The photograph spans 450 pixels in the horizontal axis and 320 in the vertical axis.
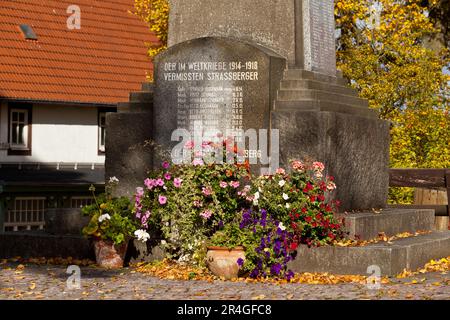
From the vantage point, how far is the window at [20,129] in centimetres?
3588

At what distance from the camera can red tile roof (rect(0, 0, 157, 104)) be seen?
3519 centimetres

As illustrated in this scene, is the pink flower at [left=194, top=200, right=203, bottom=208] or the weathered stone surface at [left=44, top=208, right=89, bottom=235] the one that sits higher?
the pink flower at [left=194, top=200, right=203, bottom=208]

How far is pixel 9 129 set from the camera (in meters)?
35.8

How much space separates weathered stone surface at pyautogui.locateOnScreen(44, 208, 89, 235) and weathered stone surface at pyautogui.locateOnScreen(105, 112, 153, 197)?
→ 0.89m

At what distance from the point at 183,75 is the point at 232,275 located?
3621 mm

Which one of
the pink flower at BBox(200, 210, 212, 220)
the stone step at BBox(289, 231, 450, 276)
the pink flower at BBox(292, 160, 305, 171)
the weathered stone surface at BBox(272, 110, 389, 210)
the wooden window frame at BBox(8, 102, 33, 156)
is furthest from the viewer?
the wooden window frame at BBox(8, 102, 33, 156)

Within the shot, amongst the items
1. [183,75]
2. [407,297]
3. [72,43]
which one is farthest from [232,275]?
[72,43]

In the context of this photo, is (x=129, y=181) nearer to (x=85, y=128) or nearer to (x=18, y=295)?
(x=18, y=295)

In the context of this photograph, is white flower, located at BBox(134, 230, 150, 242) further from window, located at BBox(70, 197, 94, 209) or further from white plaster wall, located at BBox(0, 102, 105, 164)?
window, located at BBox(70, 197, 94, 209)

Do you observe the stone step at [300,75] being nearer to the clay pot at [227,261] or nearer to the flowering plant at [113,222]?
the flowering plant at [113,222]

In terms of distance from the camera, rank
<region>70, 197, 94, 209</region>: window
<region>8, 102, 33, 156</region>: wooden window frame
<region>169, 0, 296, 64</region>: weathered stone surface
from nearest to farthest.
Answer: <region>169, 0, 296, 64</region>: weathered stone surface → <region>8, 102, 33, 156</region>: wooden window frame → <region>70, 197, 94, 209</region>: window

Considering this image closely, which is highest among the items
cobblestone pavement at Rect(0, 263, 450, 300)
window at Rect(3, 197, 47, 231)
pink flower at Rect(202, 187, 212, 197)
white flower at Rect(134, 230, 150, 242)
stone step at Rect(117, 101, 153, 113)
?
stone step at Rect(117, 101, 153, 113)

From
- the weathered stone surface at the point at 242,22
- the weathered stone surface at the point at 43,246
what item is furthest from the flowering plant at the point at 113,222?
the weathered stone surface at the point at 242,22

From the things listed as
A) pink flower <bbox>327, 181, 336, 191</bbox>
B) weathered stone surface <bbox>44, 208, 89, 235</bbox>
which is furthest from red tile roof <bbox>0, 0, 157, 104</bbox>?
pink flower <bbox>327, 181, 336, 191</bbox>
